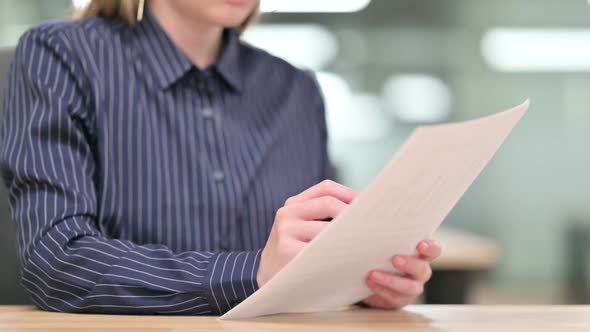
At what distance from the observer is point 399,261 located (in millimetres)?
929

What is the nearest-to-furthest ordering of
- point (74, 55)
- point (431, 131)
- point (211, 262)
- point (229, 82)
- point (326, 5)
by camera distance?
point (431, 131) → point (211, 262) → point (74, 55) → point (229, 82) → point (326, 5)

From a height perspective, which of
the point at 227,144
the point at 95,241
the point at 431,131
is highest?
the point at 431,131

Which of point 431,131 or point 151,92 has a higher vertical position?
point 431,131

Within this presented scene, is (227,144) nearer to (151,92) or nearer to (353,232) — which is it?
(151,92)

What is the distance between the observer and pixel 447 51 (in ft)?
18.2

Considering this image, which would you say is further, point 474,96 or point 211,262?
point 474,96

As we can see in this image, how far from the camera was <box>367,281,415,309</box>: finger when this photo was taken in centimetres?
99

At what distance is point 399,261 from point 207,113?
1.59 feet

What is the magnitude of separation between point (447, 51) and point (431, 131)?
16.4 feet

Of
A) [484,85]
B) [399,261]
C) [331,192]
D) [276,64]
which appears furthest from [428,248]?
[484,85]

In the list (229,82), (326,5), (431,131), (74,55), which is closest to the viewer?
(431,131)

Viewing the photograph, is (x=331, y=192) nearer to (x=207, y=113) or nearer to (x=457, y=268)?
(x=207, y=113)

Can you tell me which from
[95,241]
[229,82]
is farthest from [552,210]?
[95,241]

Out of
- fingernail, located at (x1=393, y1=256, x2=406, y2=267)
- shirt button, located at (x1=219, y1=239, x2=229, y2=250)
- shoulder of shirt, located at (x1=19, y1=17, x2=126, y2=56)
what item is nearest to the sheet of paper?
fingernail, located at (x1=393, y1=256, x2=406, y2=267)
